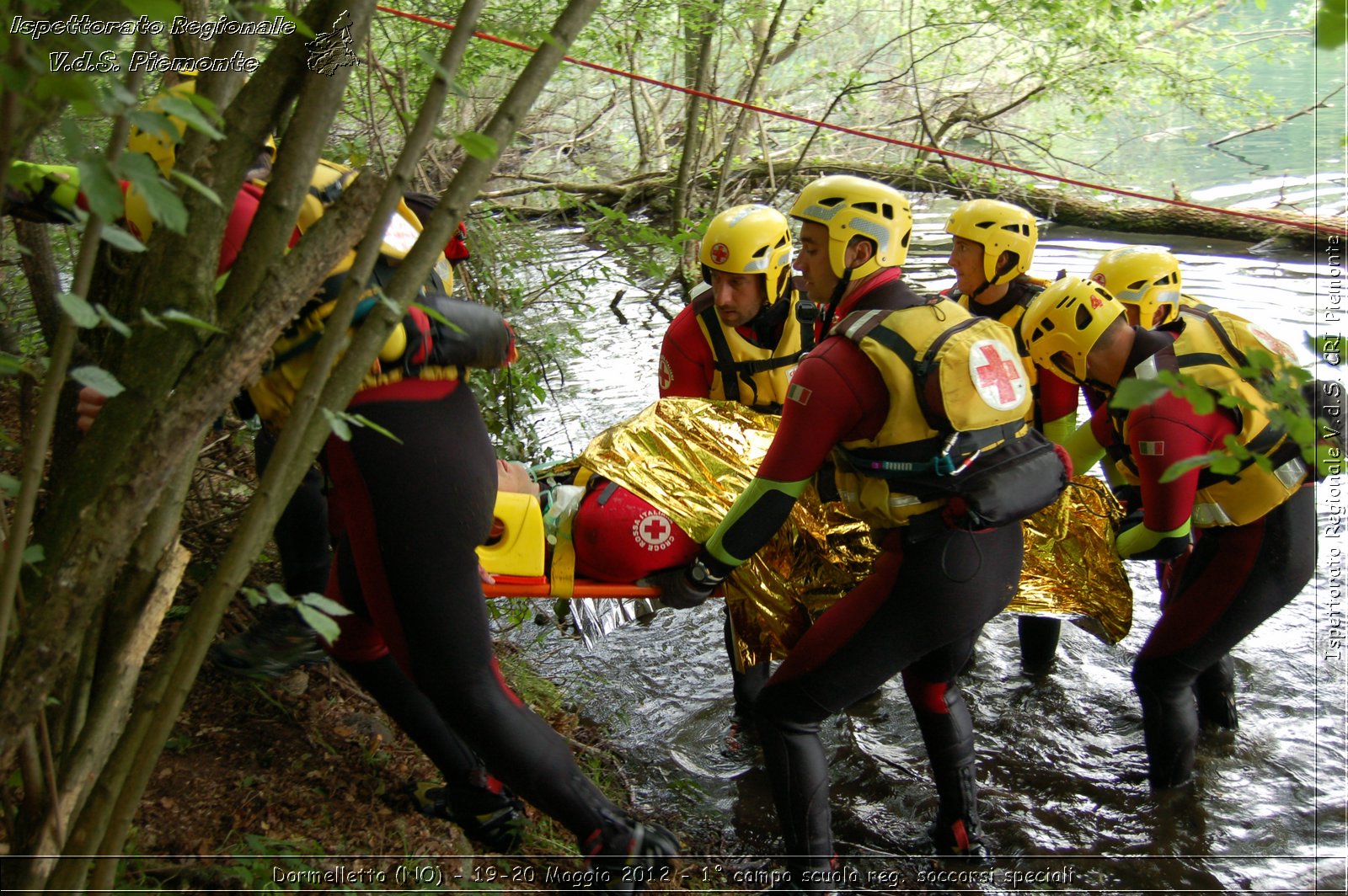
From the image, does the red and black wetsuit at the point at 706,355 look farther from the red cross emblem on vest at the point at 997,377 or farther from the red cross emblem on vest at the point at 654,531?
Result: the red cross emblem on vest at the point at 997,377

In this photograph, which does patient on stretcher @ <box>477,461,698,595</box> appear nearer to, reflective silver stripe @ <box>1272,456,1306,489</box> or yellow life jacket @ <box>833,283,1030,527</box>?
yellow life jacket @ <box>833,283,1030,527</box>

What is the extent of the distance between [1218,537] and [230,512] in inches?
163

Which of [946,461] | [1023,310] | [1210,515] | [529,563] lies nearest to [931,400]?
[946,461]

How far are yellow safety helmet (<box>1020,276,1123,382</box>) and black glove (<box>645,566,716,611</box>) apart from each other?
1.78 metres

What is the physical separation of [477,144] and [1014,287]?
4.19 metres

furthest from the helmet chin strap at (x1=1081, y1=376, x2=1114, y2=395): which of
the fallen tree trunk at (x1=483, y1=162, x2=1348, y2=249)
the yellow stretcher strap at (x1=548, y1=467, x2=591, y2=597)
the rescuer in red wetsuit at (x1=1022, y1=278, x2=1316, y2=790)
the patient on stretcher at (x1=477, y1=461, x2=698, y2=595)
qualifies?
the fallen tree trunk at (x1=483, y1=162, x2=1348, y2=249)

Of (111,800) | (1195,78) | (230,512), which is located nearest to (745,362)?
(230,512)

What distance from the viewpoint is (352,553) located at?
304cm

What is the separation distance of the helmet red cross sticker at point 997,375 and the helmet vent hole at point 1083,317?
790 mm

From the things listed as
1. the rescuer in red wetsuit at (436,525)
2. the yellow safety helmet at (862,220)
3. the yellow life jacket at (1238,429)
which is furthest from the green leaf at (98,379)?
the yellow life jacket at (1238,429)

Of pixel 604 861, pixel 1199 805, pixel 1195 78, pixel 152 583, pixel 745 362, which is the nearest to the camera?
pixel 152 583

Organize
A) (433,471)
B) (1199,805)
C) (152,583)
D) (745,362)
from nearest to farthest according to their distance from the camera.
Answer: (152,583)
(433,471)
(1199,805)
(745,362)

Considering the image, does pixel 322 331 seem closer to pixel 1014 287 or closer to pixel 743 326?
pixel 743 326

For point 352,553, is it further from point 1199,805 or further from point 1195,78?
point 1195,78
